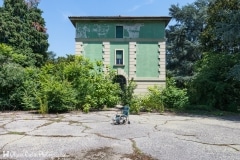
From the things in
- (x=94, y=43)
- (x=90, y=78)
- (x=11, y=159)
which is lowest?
(x=11, y=159)

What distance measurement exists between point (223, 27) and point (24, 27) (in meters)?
20.3

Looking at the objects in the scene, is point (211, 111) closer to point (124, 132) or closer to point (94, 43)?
point (124, 132)

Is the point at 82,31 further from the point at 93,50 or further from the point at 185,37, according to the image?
the point at 185,37

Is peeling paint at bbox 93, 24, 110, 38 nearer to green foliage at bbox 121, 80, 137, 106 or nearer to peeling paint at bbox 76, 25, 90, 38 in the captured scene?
peeling paint at bbox 76, 25, 90, 38

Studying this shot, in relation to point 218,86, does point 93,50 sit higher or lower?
higher

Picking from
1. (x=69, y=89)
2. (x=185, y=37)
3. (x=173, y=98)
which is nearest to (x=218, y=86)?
(x=173, y=98)

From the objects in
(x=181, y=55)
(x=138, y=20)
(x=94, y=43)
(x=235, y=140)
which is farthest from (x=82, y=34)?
(x=235, y=140)

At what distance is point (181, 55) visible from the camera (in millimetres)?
34688

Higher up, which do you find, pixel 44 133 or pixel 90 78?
pixel 90 78

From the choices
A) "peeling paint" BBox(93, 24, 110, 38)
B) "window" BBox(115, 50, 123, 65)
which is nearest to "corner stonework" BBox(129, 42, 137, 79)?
"window" BBox(115, 50, 123, 65)

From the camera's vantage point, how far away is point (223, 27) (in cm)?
1343

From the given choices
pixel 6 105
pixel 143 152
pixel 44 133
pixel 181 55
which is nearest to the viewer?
pixel 143 152

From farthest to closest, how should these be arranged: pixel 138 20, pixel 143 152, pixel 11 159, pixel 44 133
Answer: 1. pixel 138 20
2. pixel 44 133
3. pixel 143 152
4. pixel 11 159

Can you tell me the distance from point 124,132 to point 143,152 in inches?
75.3
